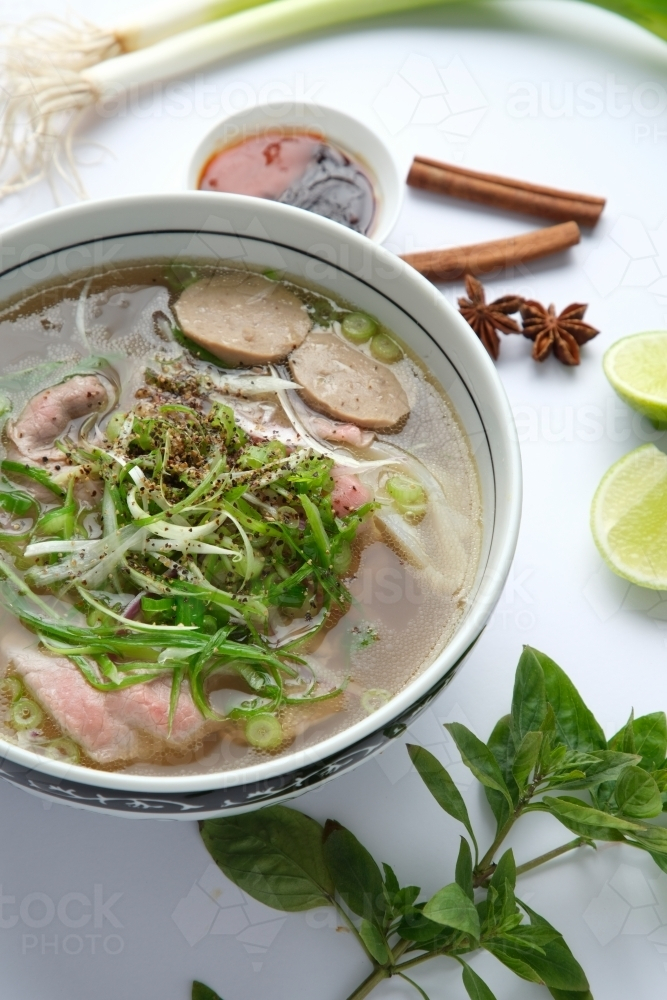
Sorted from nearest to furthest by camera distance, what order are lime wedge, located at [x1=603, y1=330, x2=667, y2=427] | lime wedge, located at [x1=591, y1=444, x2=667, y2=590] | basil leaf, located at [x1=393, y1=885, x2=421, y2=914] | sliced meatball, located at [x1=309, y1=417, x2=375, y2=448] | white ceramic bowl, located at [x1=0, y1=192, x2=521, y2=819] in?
white ceramic bowl, located at [x1=0, y1=192, x2=521, y2=819] < basil leaf, located at [x1=393, y1=885, x2=421, y2=914] < sliced meatball, located at [x1=309, y1=417, x2=375, y2=448] < lime wedge, located at [x1=591, y1=444, x2=667, y2=590] < lime wedge, located at [x1=603, y1=330, x2=667, y2=427]

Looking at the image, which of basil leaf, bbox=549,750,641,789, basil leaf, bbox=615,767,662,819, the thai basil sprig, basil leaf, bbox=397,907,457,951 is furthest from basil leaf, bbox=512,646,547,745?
basil leaf, bbox=397,907,457,951

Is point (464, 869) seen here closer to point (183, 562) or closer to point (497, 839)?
point (497, 839)

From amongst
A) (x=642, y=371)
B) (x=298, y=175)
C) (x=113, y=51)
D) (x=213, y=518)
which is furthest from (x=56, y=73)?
(x=642, y=371)

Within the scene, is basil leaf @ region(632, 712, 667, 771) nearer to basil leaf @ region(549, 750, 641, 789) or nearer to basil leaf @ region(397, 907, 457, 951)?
basil leaf @ region(549, 750, 641, 789)

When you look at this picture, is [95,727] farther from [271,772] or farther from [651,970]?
[651,970]

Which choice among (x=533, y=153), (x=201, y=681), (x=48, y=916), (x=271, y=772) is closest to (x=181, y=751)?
(x=201, y=681)

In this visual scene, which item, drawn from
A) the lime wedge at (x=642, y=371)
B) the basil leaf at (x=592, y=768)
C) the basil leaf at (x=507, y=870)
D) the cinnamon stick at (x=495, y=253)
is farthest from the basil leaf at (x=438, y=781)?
the cinnamon stick at (x=495, y=253)
